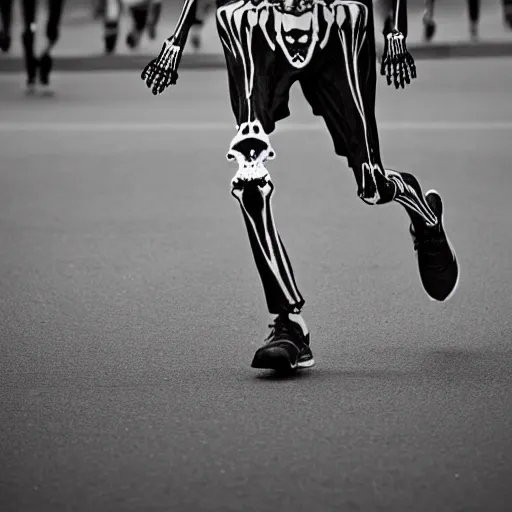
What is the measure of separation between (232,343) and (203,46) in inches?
803

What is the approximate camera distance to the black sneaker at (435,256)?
652cm

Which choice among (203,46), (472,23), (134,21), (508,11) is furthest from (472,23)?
(134,21)

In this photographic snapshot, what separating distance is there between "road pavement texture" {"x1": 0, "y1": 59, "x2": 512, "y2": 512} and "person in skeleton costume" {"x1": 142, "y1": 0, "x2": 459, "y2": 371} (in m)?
0.33

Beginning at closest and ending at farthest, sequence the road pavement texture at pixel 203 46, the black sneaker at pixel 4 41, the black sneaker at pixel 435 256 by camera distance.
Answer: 1. the black sneaker at pixel 435 256
2. the black sneaker at pixel 4 41
3. the road pavement texture at pixel 203 46

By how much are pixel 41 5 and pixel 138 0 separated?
1658 centimetres

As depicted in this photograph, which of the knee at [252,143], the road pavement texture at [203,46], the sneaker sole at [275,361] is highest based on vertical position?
the knee at [252,143]

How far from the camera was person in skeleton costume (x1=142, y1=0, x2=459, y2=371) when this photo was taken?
5781 millimetres

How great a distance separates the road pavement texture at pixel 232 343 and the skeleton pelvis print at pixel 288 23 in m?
1.25

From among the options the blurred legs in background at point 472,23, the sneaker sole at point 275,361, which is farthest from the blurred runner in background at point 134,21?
the sneaker sole at point 275,361

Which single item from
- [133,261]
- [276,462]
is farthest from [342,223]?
[276,462]

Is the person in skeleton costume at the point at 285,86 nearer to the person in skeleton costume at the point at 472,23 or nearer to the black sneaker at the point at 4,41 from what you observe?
the black sneaker at the point at 4,41

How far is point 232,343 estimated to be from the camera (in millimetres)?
6488

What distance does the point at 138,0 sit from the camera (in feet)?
83.4

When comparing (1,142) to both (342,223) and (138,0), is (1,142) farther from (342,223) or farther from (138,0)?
(138,0)
